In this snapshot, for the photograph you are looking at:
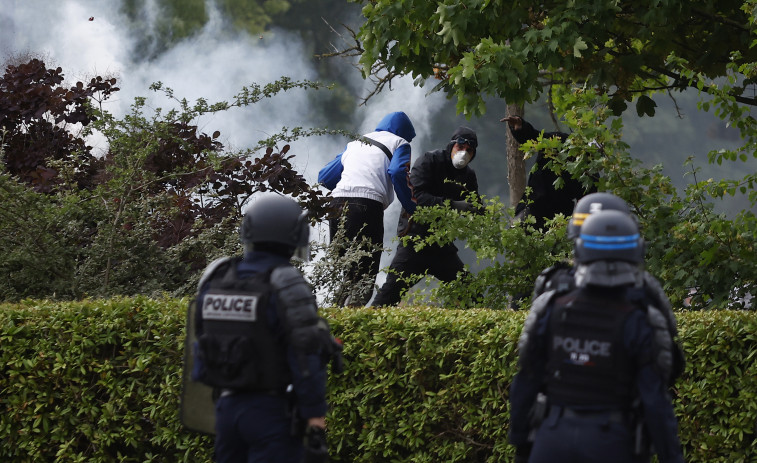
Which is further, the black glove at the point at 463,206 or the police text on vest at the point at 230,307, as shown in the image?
the black glove at the point at 463,206

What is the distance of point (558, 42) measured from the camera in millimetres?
6945

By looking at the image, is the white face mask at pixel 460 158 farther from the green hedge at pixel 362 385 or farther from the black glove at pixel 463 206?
the green hedge at pixel 362 385

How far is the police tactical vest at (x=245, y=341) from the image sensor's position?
12.7 ft

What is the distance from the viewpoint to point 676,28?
8016mm

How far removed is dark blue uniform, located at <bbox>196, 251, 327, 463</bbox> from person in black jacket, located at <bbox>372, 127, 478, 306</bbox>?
4.57 meters

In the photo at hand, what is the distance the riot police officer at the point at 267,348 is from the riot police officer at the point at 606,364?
909mm

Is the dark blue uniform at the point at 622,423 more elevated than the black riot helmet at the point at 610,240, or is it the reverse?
the black riot helmet at the point at 610,240

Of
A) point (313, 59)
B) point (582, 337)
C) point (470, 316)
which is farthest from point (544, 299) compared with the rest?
point (313, 59)

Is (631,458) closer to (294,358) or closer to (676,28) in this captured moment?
(294,358)

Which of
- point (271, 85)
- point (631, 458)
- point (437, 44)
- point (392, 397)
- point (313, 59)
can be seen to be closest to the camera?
point (631, 458)

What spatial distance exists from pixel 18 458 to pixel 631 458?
A: 13.9 feet

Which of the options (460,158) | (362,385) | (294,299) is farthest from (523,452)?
(460,158)

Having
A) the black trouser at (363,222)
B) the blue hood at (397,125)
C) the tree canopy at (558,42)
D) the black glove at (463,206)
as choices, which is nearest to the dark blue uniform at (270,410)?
the tree canopy at (558,42)

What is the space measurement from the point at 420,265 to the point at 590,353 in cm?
528
